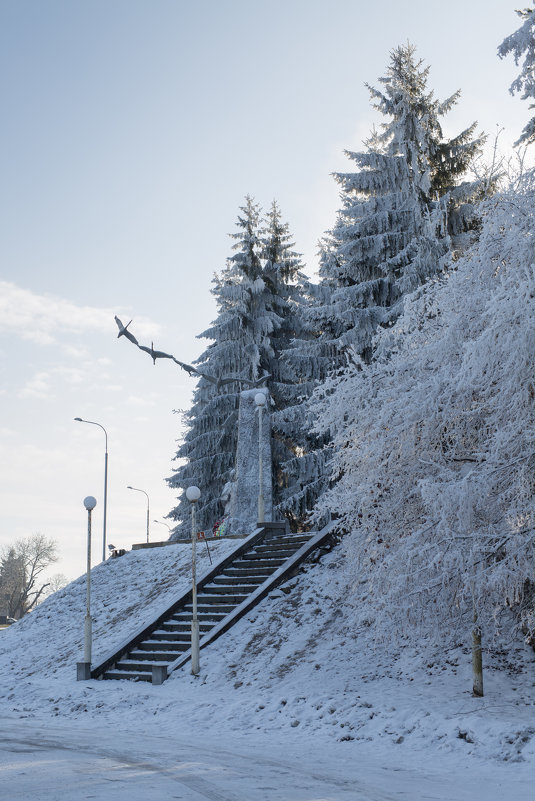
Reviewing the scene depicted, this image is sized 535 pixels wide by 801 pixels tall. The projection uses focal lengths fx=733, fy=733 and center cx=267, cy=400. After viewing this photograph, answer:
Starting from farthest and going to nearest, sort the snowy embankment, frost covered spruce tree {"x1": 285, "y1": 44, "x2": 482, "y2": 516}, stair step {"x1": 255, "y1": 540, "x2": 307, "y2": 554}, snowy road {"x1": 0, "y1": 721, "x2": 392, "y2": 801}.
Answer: frost covered spruce tree {"x1": 285, "y1": 44, "x2": 482, "y2": 516} → stair step {"x1": 255, "y1": 540, "x2": 307, "y2": 554} → the snowy embankment → snowy road {"x1": 0, "y1": 721, "x2": 392, "y2": 801}

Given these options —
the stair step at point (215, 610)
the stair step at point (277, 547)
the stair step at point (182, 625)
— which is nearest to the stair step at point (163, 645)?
the stair step at point (182, 625)

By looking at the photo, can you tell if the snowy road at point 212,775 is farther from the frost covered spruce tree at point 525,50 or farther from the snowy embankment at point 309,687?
the frost covered spruce tree at point 525,50

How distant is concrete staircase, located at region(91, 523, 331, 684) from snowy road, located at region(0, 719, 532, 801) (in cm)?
491

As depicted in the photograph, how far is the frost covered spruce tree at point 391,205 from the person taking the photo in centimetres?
2133

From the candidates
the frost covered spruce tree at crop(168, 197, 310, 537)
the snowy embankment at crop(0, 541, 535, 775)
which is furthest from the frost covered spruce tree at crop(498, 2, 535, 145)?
the frost covered spruce tree at crop(168, 197, 310, 537)

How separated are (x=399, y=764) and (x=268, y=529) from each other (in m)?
11.5

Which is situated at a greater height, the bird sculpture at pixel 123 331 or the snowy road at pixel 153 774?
the bird sculpture at pixel 123 331

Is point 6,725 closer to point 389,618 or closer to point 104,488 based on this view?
point 389,618

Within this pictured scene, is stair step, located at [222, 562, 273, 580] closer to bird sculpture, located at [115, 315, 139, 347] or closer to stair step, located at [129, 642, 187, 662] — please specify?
stair step, located at [129, 642, 187, 662]

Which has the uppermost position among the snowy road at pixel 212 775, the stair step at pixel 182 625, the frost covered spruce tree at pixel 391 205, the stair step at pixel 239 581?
the frost covered spruce tree at pixel 391 205

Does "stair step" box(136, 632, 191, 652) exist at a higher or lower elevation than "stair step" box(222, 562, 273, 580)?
lower

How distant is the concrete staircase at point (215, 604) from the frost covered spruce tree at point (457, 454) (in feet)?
15.2

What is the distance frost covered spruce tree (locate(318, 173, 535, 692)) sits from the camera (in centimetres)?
900

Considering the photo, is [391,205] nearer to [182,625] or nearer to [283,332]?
[283,332]
